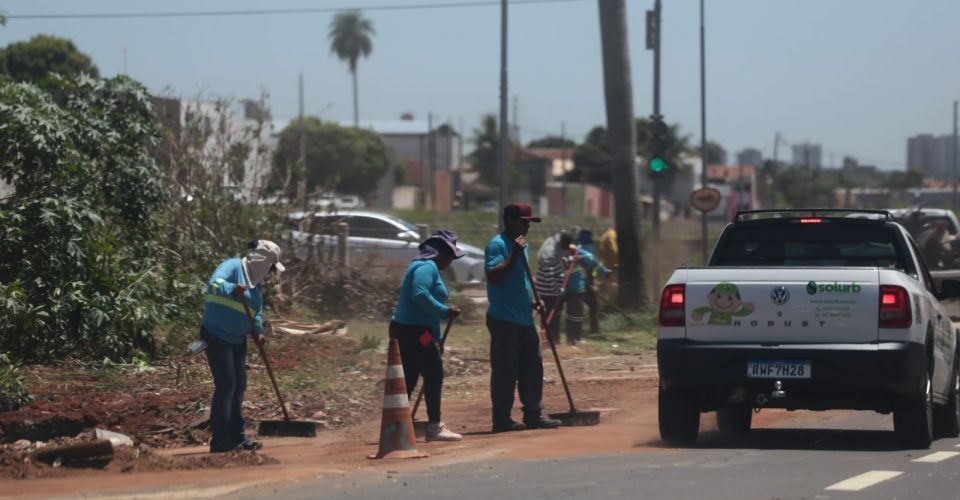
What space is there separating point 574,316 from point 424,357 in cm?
787

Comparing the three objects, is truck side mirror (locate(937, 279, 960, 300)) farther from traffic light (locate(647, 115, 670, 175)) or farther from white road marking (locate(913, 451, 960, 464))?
traffic light (locate(647, 115, 670, 175))

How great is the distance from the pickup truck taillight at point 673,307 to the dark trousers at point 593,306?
978 cm

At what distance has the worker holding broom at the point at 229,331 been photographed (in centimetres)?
953

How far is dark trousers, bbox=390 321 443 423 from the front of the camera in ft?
33.3

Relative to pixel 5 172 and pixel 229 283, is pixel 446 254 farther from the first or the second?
pixel 5 172

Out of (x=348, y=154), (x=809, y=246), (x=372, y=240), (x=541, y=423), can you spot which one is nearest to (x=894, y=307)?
(x=809, y=246)

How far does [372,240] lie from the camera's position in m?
22.4

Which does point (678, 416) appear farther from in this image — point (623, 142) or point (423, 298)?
point (623, 142)

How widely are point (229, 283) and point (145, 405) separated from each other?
2482 millimetres

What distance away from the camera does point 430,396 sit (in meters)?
10.2

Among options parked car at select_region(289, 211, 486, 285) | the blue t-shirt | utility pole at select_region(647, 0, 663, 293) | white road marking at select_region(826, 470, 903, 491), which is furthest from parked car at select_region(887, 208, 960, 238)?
white road marking at select_region(826, 470, 903, 491)

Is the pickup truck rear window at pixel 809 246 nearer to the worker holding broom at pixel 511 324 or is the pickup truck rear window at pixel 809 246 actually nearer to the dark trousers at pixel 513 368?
the worker holding broom at pixel 511 324

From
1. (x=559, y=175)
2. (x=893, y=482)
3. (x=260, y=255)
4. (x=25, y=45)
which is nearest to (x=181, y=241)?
(x=260, y=255)

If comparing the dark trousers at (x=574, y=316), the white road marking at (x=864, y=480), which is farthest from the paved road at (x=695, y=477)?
the dark trousers at (x=574, y=316)
